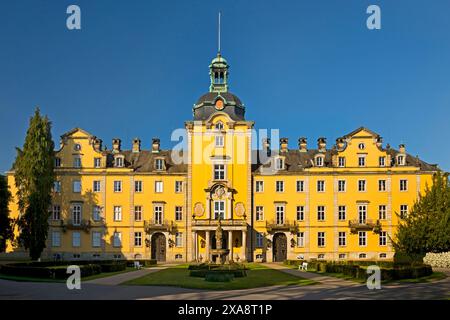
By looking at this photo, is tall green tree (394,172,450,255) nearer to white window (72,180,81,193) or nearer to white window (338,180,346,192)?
white window (338,180,346,192)

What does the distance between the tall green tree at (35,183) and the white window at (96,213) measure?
27.9 feet

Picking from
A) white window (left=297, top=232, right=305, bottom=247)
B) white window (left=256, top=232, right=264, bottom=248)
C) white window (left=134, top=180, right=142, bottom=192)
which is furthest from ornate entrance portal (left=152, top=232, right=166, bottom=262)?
white window (left=297, top=232, right=305, bottom=247)

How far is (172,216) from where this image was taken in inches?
2544

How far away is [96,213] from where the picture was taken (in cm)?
6469

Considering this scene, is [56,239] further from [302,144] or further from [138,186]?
[302,144]

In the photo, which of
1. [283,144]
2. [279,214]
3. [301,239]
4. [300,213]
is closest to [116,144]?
[283,144]

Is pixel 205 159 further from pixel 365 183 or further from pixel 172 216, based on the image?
pixel 365 183

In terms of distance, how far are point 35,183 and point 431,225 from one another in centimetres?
3609

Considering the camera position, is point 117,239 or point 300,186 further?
point 300,186

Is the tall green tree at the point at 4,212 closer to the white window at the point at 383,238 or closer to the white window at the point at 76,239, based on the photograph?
the white window at the point at 76,239

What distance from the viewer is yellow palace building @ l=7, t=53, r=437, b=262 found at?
210ft

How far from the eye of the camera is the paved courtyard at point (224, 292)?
2486 centimetres
